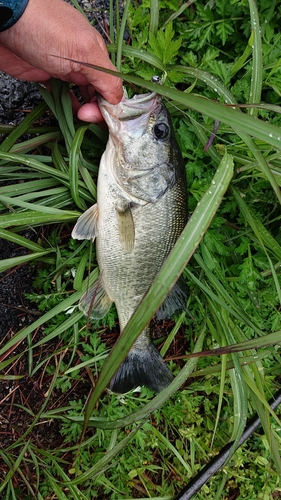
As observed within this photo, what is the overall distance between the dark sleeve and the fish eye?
76 centimetres

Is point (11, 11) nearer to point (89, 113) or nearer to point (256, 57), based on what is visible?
point (89, 113)

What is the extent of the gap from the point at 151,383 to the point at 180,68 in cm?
173

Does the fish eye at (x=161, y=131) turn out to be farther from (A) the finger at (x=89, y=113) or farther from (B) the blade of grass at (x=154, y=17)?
(B) the blade of grass at (x=154, y=17)

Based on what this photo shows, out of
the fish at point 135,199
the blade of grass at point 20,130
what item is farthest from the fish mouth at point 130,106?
the blade of grass at point 20,130

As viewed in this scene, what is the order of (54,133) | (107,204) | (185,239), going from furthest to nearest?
(54,133) < (107,204) < (185,239)

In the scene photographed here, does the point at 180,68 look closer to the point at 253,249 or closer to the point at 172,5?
the point at 172,5

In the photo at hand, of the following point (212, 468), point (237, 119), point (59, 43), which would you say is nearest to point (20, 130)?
point (59, 43)

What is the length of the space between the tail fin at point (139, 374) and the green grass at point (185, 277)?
4.3 inches

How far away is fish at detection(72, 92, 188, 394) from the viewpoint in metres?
2.02

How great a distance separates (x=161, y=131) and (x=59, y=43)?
1.94 ft

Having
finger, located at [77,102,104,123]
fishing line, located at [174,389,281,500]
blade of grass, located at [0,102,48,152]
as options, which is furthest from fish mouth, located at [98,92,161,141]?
fishing line, located at [174,389,281,500]

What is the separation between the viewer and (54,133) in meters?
2.36

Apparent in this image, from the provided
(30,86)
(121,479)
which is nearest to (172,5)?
(30,86)

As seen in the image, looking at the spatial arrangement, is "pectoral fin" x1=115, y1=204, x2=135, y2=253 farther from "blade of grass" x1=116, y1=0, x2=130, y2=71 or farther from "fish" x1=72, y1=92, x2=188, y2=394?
"blade of grass" x1=116, y1=0, x2=130, y2=71
